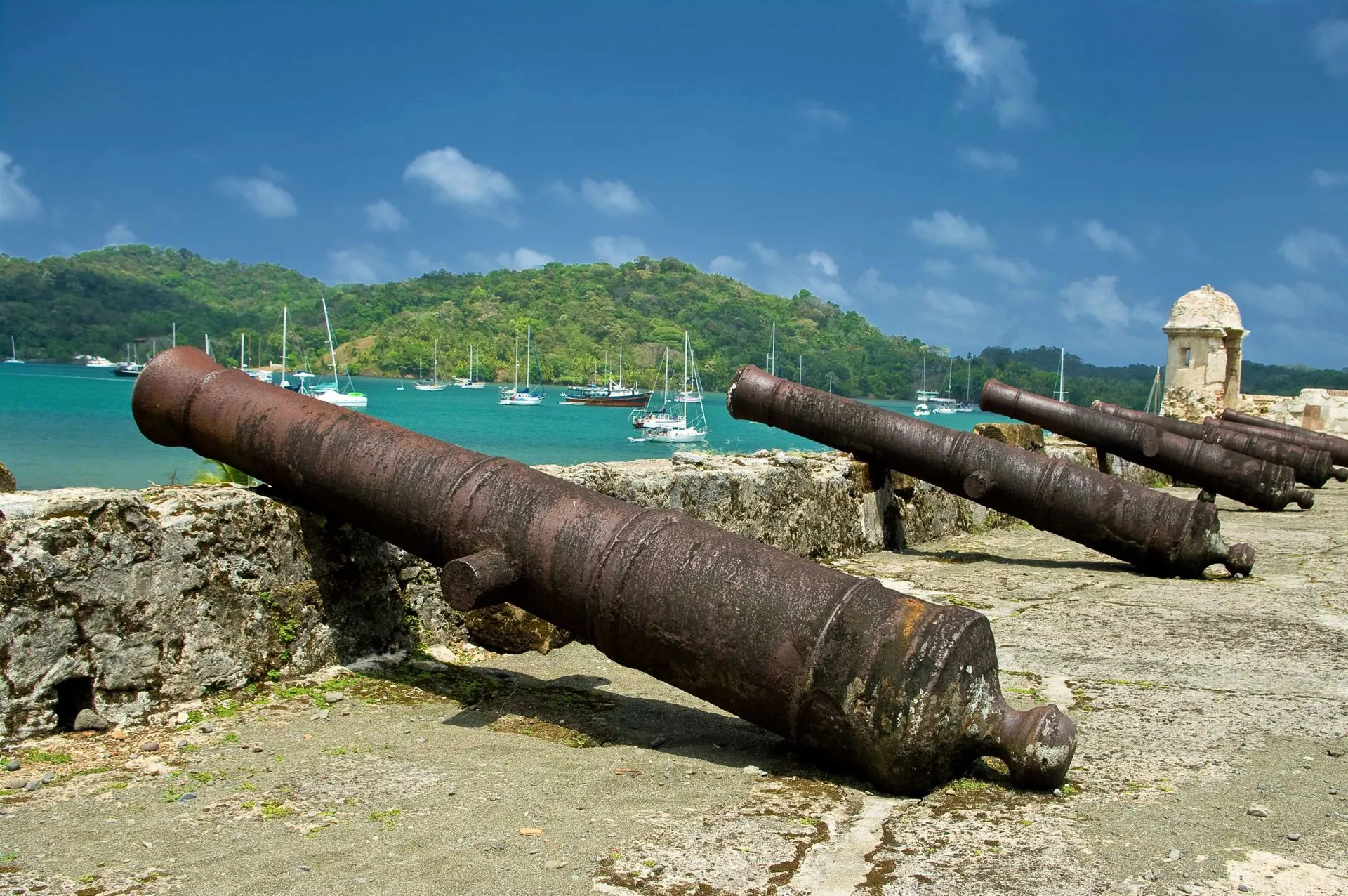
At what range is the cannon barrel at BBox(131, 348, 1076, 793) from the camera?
3.32 meters

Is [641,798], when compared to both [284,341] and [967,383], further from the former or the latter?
[967,383]

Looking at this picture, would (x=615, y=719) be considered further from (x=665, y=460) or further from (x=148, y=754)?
(x=665, y=460)

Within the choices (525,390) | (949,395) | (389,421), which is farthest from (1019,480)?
(525,390)

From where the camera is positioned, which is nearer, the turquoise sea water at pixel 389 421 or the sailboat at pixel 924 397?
the turquoise sea water at pixel 389 421

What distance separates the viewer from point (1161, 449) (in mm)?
11219

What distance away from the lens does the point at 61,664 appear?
145 inches

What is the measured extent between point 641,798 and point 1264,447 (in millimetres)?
12564

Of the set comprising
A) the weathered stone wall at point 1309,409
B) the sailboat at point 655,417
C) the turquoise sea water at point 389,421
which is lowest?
the turquoise sea water at point 389,421

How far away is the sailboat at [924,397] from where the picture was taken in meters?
64.5

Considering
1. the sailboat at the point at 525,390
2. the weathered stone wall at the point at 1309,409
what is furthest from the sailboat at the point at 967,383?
the weathered stone wall at the point at 1309,409

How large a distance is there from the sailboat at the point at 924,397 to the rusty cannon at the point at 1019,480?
3688 cm

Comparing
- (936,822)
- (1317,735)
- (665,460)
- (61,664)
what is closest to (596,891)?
(936,822)

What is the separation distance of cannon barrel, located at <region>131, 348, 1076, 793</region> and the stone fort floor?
0.21 m

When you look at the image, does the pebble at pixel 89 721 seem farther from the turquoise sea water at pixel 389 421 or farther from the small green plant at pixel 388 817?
the turquoise sea water at pixel 389 421
